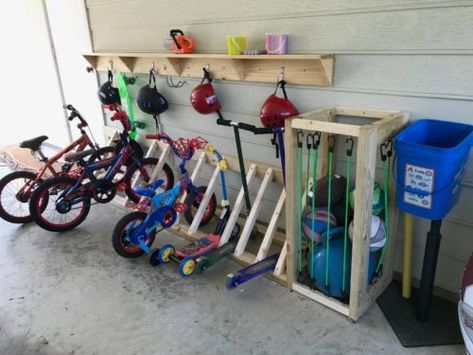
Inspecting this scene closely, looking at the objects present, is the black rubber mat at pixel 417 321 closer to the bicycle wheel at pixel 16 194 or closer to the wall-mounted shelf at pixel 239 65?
the wall-mounted shelf at pixel 239 65

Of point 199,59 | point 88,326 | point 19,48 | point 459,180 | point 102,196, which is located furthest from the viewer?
point 19,48

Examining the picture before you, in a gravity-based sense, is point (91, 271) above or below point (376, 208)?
below

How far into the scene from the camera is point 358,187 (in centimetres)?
168

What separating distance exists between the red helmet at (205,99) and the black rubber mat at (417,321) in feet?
5.15

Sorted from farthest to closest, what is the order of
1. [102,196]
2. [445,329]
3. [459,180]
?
[102,196] → [445,329] → [459,180]

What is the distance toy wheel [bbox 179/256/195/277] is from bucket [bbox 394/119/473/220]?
4.02 feet

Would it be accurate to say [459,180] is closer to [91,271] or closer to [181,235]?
[181,235]

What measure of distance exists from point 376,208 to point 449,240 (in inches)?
16.1

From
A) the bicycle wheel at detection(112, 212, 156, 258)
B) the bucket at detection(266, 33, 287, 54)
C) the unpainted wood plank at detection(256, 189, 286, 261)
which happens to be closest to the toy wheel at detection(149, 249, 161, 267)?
the bicycle wheel at detection(112, 212, 156, 258)

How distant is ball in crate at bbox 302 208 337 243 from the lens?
6.65 feet

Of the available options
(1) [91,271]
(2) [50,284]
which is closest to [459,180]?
(1) [91,271]

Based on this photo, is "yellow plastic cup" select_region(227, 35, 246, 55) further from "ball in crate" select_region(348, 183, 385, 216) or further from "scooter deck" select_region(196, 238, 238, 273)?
"scooter deck" select_region(196, 238, 238, 273)

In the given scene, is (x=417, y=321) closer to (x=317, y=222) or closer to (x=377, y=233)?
(x=377, y=233)

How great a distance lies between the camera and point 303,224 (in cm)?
208
